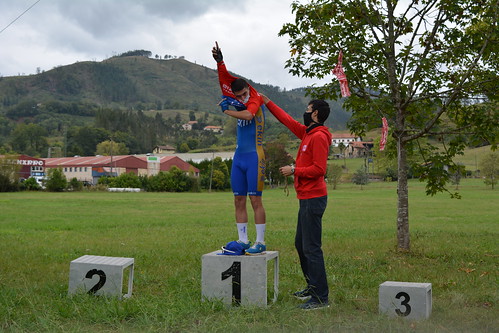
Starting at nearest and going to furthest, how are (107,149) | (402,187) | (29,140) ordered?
(402,187) → (107,149) → (29,140)

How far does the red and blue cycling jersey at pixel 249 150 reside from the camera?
297 inches

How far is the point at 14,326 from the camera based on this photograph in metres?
5.83

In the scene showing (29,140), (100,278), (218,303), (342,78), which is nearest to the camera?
(218,303)

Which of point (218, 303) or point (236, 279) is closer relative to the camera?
point (218, 303)

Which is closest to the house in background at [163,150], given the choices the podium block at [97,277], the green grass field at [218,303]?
the green grass field at [218,303]

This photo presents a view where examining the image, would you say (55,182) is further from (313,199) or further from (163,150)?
(163,150)

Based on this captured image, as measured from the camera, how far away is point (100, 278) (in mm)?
7555

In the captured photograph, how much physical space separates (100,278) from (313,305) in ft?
9.55

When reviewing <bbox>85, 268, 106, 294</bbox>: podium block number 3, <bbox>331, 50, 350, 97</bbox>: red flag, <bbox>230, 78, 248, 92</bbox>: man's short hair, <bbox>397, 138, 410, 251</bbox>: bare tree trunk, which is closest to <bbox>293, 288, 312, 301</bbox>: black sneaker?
<bbox>85, 268, 106, 294</bbox>: podium block number 3

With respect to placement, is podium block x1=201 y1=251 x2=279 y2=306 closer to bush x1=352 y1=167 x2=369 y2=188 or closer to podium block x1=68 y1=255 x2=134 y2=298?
podium block x1=68 y1=255 x2=134 y2=298

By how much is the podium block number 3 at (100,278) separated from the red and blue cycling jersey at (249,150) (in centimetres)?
216

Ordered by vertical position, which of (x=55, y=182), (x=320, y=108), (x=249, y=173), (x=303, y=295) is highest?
(x=320, y=108)

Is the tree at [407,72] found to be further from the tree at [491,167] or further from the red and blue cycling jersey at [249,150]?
the tree at [491,167]

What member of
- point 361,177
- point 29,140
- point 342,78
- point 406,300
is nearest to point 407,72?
point 342,78
